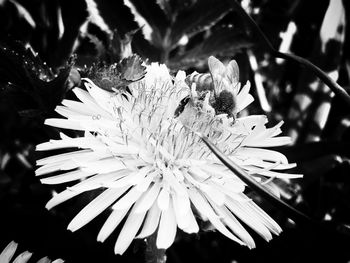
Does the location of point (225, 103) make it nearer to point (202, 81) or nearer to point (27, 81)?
point (202, 81)

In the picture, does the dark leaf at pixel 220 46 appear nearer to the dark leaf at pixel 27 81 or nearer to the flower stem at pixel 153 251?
the dark leaf at pixel 27 81

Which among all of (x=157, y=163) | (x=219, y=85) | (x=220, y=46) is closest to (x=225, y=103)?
(x=219, y=85)

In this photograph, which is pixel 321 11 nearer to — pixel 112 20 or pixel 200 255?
pixel 112 20

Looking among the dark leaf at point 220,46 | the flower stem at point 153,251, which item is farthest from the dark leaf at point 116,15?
the flower stem at point 153,251

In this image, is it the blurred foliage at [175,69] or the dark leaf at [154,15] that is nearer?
the blurred foliage at [175,69]

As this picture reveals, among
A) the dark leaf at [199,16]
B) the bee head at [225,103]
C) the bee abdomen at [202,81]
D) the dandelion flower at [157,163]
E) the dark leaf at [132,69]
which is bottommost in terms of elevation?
the dandelion flower at [157,163]

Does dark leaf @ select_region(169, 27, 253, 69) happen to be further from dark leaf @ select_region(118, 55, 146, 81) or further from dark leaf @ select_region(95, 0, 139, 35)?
dark leaf @ select_region(118, 55, 146, 81)
